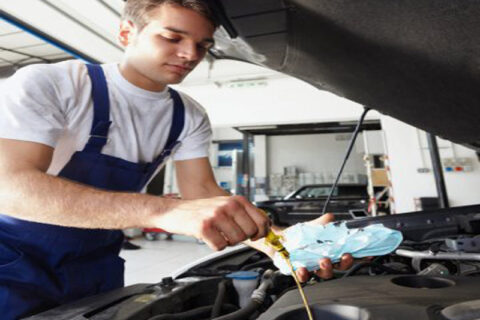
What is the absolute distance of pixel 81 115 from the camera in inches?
29.3

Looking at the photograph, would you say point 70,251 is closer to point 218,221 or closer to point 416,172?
point 218,221

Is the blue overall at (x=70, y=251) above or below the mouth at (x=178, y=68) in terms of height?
below

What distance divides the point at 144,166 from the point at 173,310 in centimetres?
42

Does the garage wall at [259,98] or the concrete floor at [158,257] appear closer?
the concrete floor at [158,257]

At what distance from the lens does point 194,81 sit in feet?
15.6

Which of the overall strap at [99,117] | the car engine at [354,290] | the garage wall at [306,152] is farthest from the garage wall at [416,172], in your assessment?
the garage wall at [306,152]

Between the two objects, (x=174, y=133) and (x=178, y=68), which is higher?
(x=178, y=68)

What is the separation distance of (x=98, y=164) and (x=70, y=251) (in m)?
0.22

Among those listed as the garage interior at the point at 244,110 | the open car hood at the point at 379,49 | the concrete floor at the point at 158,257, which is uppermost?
the garage interior at the point at 244,110

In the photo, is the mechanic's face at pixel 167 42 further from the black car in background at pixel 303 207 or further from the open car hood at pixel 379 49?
the black car in background at pixel 303 207

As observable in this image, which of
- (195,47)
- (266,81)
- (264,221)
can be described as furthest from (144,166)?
(266,81)

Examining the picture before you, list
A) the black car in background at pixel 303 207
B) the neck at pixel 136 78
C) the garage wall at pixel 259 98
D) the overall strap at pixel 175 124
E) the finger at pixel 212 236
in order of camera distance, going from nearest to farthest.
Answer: the finger at pixel 212 236
the neck at pixel 136 78
the overall strap at pixel 175 124
the black car in background at pixel 303 207
the garage wall at pixel 259 98

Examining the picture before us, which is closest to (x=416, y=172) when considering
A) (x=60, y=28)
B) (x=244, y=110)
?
(x=244, y=110)

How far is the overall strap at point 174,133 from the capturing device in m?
0.94
